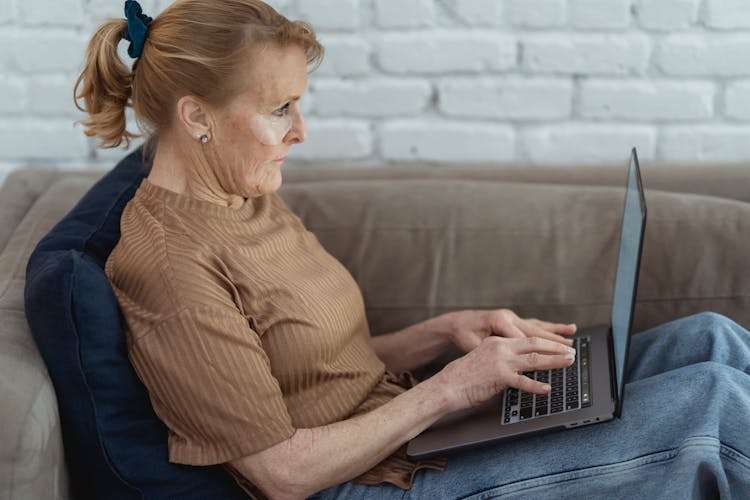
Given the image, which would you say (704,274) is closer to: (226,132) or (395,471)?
(395,471)

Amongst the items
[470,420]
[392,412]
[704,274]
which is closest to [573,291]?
[704,274]

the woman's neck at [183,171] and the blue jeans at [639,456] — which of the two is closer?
the blue jeans at [639,456]

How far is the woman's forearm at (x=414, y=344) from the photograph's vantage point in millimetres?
1500

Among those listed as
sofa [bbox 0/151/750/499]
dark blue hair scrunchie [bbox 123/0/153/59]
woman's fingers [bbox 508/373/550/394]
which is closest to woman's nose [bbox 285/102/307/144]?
dark blue hair scrunchie [bbox 123/0/153/59]

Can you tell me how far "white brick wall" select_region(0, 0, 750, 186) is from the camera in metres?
1.77

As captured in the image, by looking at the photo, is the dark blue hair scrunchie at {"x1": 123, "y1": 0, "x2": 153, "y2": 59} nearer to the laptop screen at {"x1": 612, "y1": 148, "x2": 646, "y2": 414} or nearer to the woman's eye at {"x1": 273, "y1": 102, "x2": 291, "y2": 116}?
the woman's eye at {"x1": 273, "y1": 102, "x2": 291, "y2": 116}

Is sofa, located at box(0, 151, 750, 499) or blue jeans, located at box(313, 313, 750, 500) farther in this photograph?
sofa, located at box(0, 151, 750, 499)

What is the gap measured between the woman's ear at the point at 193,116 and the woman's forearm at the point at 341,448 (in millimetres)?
407

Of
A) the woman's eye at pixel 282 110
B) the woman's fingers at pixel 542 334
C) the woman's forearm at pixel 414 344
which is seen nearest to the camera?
the woman's eye at pixel 282 110

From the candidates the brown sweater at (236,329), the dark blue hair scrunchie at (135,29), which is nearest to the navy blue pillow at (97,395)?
the brown sweater at (236,329)

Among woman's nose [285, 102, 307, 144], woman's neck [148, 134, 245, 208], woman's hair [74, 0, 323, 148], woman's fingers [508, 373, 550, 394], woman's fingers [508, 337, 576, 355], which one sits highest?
woman's hair [74, 0, 323, 148]

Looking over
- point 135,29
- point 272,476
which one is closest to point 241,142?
point 135,29

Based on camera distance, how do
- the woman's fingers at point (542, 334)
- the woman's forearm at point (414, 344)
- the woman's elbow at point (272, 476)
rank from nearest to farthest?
the woman's elbow at point (272, 476), the woman's fingers at point (542, 334), the woman's forearm at point (414, 344)

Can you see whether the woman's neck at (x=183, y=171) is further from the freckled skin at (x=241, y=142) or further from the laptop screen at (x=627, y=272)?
the laptop screen at (x=627, y=272)
